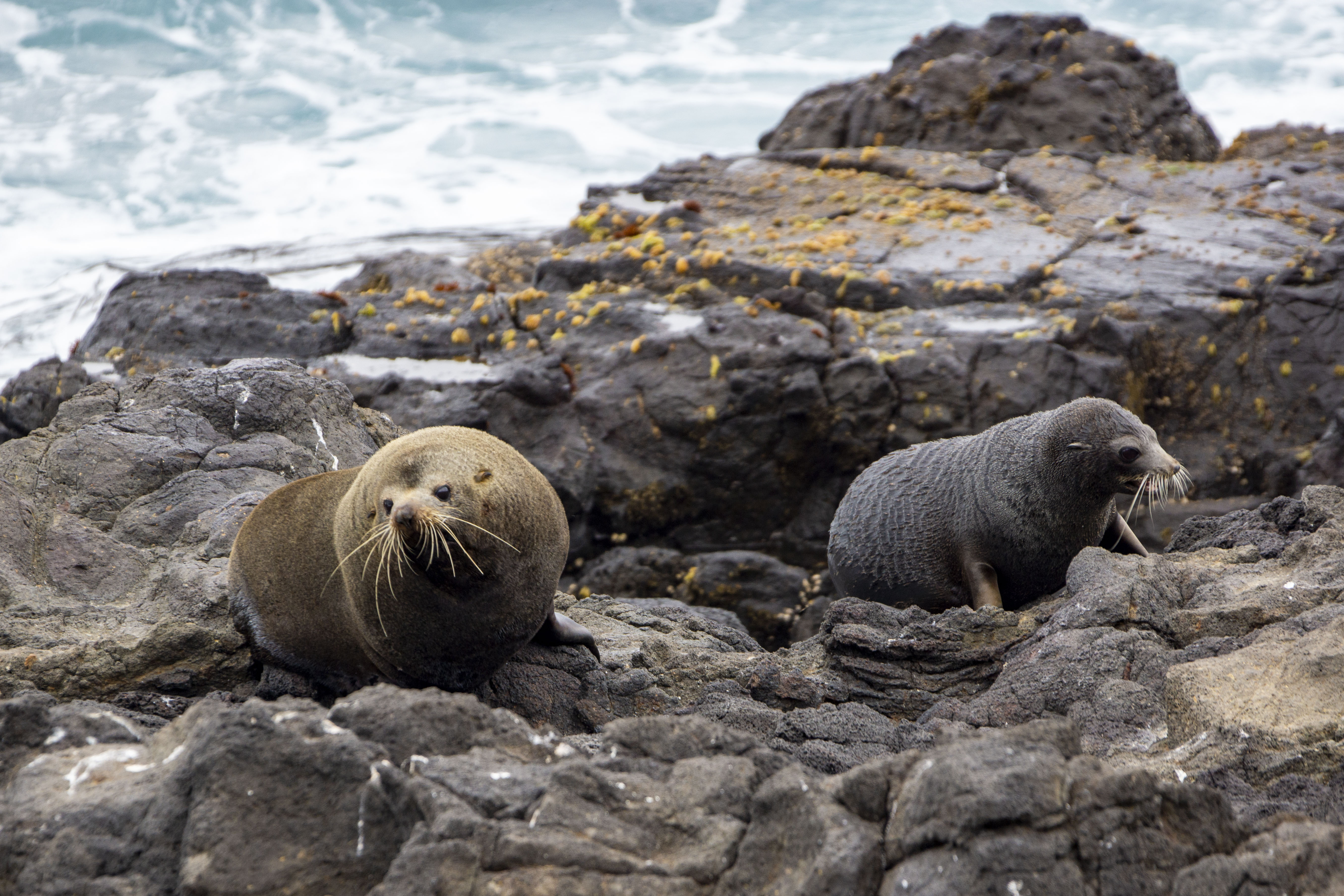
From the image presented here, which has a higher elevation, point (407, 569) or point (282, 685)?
point (407, 569)

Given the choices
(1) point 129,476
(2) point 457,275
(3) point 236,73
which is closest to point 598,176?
(3) point 236,73

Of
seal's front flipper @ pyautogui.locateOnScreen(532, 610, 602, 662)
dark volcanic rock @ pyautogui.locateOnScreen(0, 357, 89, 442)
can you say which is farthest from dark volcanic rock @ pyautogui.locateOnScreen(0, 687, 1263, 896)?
dark volcanic rock @ pyautogui.locateOnScreen(0, 357, 89, 442)

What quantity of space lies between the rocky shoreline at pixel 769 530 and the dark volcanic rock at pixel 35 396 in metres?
0.04

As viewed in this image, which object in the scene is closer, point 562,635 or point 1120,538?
point 562,635

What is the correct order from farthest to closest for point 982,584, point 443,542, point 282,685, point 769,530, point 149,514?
point 769,530, point 982,584, point 149,514, point 282,685, point 443,542

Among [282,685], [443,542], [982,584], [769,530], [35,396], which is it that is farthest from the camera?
[769,530]

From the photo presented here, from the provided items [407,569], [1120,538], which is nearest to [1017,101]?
[1120,538]

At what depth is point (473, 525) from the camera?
460 cm

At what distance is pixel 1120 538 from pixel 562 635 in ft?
13.7

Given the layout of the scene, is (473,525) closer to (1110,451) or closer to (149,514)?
(149,514)

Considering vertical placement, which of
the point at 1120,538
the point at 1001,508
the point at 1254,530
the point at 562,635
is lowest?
the point at 1120,538

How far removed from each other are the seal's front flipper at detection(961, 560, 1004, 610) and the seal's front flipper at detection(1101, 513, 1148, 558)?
907mm

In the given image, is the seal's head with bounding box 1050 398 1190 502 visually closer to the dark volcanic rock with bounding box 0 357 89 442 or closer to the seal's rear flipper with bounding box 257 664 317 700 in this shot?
the seal's rear flipper with bounding box 257 664 317 700

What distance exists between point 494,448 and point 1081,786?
3.11m
